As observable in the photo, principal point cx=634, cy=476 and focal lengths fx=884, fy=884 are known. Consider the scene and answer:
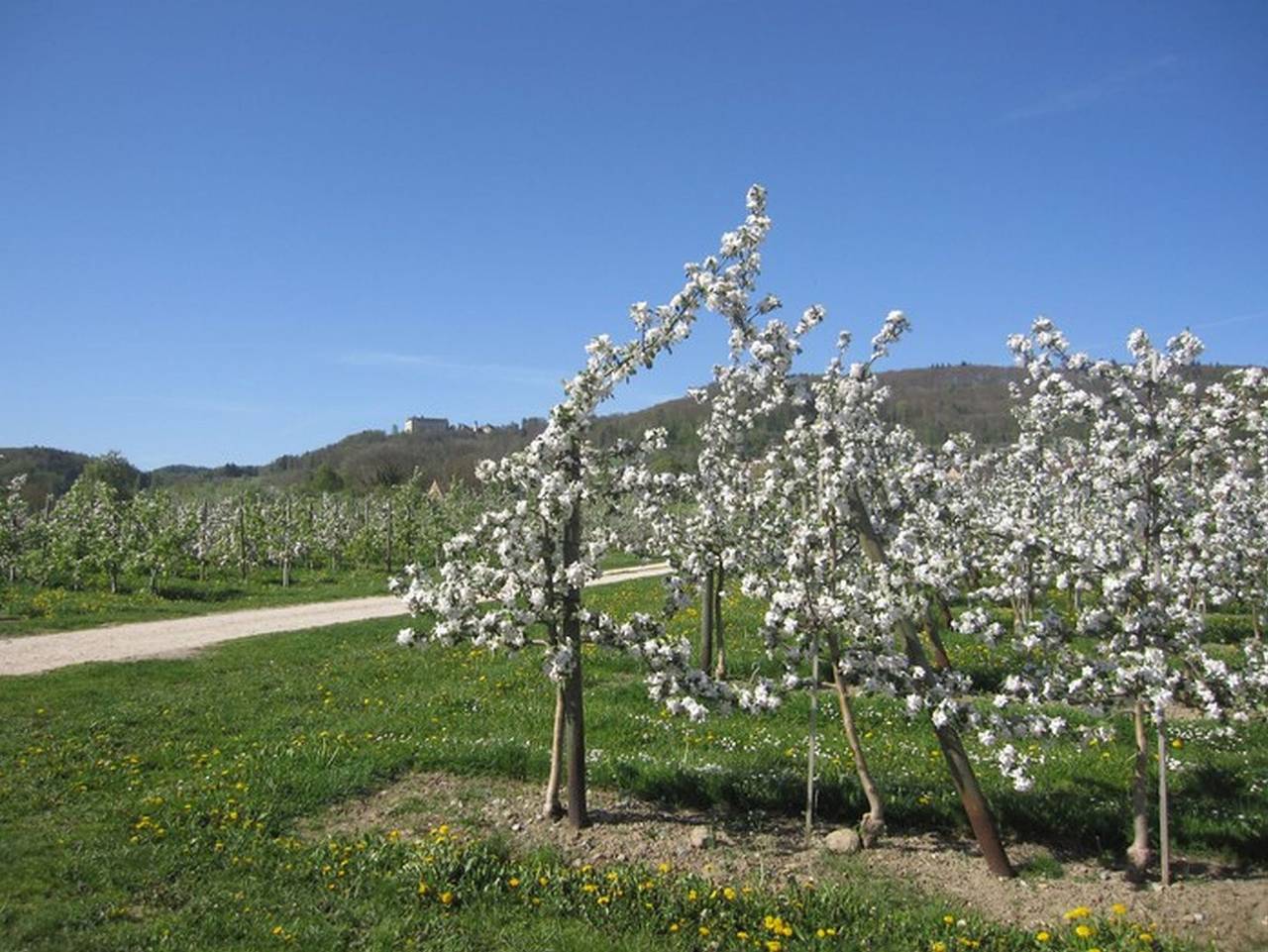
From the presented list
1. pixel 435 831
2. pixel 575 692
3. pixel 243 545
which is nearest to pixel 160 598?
pixel 243 545

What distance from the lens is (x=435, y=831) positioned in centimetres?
769

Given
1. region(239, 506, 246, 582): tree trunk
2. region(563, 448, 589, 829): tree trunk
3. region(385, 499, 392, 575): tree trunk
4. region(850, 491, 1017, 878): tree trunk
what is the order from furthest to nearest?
1. region(385, 499, 392, 575): tree trunk
2. region(239, 506, 246, 582): tree trunk
3. region(563, 448, 589, 829): tree trunk
4. region(850, 491, 1017, 878): tree trunk

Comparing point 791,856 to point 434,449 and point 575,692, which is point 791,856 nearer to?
point 575,692

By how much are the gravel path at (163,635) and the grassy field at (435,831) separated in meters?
3.61

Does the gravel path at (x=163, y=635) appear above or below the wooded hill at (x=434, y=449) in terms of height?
below

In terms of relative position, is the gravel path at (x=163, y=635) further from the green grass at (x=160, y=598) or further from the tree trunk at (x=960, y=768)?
the tree trunk at (x=960, y=768)

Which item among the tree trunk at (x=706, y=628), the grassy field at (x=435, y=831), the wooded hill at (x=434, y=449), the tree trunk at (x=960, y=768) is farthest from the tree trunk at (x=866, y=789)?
the wooded hill at (x=434, y=449)

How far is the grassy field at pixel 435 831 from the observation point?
6.02m

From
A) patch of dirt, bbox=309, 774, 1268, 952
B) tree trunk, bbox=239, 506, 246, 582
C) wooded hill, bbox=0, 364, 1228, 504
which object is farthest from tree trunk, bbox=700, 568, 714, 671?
wooded hill, bbox=0, 364, 1228, 504

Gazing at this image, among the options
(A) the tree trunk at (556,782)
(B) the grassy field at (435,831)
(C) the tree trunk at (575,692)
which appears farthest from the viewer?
(A) the tree trunk at (556,782)

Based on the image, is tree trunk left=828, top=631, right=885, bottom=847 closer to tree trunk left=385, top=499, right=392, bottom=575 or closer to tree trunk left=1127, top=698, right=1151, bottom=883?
tree trunk left=1127, top=698, right=1151, bottom=883

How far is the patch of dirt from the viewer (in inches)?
248

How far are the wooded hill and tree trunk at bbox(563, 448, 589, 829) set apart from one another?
4063cm

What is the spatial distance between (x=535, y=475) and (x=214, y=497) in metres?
63.9
